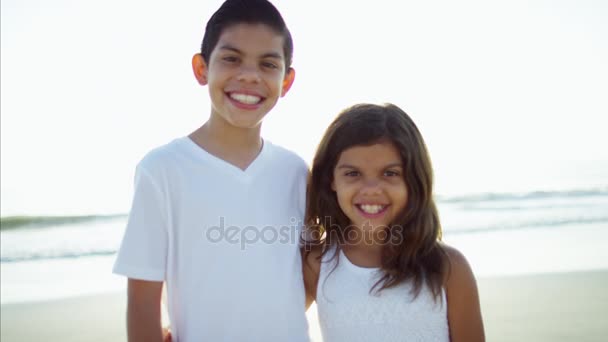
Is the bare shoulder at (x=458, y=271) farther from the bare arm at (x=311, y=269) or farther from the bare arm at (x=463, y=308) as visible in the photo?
the bare arm at (x=311, y=269)

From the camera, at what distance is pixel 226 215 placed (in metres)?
2.35

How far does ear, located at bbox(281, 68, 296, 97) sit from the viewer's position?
8.69 ft

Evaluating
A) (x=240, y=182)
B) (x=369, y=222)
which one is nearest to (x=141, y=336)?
(x=240, y=182)

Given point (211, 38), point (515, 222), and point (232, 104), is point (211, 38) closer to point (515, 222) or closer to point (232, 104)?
point (232, 104)

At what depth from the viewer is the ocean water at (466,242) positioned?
7.51 m

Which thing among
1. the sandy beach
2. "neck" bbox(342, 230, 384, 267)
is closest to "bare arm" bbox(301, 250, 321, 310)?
"neck" bbox(342, 230, 384, 267)

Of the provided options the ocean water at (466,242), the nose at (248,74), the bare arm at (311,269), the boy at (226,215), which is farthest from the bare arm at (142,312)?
the ocean water at (466,242)

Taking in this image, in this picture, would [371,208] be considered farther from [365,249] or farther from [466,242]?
[466,242]

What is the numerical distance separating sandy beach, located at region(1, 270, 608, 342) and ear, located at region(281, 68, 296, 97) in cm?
305

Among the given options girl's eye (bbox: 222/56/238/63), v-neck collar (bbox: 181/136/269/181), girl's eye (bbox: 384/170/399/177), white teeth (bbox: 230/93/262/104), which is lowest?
girl's eye (bbox: 384/170/399/177)

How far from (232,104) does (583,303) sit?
514 cm

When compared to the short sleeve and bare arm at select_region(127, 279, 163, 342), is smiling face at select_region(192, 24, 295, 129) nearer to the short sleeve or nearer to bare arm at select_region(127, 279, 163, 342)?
the short sleeve

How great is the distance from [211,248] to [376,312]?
808mm

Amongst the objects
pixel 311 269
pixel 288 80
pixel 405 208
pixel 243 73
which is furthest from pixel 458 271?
pixel 243 73
